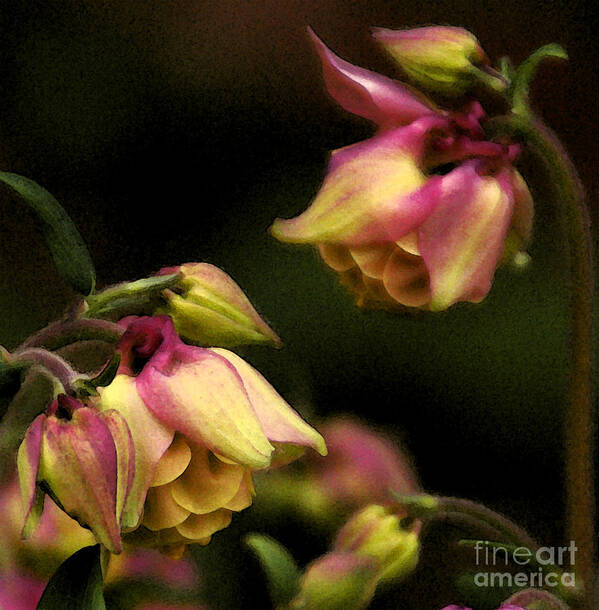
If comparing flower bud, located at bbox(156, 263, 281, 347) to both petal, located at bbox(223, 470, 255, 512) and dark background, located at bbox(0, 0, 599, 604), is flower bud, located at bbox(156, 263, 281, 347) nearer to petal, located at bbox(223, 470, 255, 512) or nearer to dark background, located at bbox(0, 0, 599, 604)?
petal, located at bbox(223, 470, 255, 512)

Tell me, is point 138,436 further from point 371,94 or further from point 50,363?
point 371,94

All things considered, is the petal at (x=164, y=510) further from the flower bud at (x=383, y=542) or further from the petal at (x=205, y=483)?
the flower bud at (x=383, y=542)

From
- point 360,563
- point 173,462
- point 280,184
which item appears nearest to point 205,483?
point 173,462

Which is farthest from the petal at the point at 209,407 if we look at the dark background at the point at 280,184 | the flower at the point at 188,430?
the dark background at the point at 280,184

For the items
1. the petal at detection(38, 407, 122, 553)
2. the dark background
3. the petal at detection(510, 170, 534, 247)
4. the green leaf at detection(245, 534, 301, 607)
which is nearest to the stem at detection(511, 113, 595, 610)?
the petal at detection(510, 170, 534, 247)

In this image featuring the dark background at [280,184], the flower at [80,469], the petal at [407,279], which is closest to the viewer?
the flower at [80,469]

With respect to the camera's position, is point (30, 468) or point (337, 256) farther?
point (337, 256)
